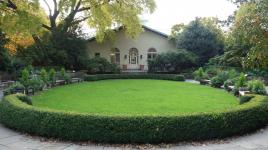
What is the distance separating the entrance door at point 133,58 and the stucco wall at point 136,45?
0.44m

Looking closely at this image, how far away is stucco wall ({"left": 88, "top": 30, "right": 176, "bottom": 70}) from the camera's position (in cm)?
4228

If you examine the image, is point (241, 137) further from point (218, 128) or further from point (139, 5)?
point (139, 5)

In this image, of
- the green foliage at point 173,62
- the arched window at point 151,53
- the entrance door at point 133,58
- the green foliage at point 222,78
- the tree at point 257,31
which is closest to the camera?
the tree at point 257,31

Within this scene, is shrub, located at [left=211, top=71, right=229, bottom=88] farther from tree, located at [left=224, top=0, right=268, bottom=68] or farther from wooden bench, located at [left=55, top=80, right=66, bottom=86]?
tree, located at [left=224, top=0, right=268, bottom=68]

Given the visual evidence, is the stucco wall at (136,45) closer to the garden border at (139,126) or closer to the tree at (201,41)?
the tree at (201,41)

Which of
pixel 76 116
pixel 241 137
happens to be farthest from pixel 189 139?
pixel 76 116

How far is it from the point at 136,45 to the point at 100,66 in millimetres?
8625

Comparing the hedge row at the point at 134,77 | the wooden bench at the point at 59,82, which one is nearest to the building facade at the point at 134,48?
the hedge row at the point at 134,77

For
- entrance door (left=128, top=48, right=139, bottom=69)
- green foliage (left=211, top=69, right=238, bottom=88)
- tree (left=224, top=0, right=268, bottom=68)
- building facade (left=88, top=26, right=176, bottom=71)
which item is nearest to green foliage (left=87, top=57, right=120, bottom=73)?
building facade (left=88, top=26, right=176, bottom=71)

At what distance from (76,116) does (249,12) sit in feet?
20.2

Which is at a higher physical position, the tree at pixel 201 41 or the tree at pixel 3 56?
the tree at pixel 201 41

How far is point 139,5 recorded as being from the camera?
35094 mm

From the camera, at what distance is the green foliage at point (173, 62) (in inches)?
1399

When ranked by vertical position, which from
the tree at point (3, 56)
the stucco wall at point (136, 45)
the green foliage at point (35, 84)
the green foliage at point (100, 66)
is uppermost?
the stucco wall at point (136, 45)
